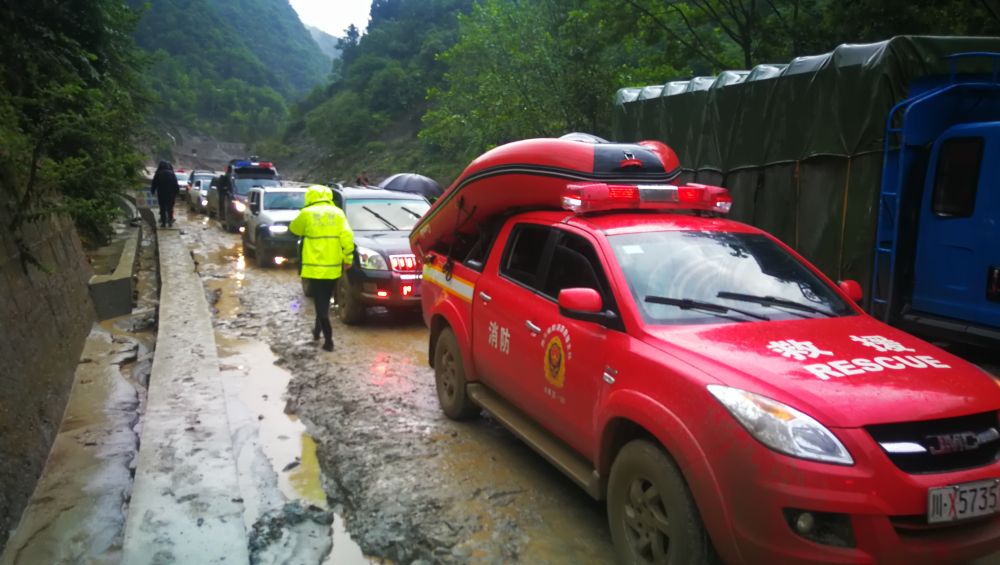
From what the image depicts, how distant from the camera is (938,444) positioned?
2754 mm

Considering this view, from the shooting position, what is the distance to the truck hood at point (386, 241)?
9.05 m

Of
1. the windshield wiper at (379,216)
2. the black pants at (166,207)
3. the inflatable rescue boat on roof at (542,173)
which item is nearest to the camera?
the inflatable rescue boat on roof at (542,173)

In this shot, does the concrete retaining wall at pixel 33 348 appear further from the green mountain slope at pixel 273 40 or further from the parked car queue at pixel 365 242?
the green mountain slope at pixel 273 40

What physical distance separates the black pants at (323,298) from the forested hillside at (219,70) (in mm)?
94888

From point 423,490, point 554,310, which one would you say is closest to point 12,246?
point 423,490

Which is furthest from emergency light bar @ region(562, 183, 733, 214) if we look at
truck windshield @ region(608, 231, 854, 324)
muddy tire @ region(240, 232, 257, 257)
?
muddy tire @ region(240, 232, 257, 257)

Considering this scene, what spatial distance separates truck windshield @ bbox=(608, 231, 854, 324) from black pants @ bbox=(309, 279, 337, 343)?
181 inches

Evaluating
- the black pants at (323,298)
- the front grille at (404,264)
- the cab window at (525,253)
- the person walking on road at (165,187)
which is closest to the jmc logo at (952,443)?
the cab window at (525,253)

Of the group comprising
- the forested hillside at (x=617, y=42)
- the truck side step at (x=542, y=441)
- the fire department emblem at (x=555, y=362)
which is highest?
the forested hillside at (x=617, y=42)

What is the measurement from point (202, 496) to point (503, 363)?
195 cm

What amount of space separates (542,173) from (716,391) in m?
2.29

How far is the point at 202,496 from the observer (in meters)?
4.16

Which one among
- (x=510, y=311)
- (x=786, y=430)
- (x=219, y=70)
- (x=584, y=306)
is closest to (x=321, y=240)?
(x=510, y=311)

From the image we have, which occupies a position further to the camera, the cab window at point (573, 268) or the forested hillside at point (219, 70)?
the forested hillside at point (219, 70)
